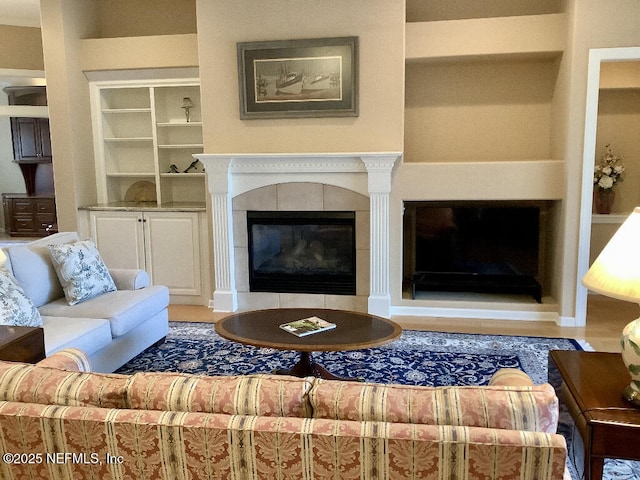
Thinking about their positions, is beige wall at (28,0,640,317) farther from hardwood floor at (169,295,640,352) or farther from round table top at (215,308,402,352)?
round table top at (215,308,402,352)

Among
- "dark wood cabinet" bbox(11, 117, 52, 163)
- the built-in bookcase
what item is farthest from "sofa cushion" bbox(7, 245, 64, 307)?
"dark wood cabinet" bbox(11, 117, 52, 163)

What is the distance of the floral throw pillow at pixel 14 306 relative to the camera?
3000mm

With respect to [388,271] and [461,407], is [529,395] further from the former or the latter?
[388,271]

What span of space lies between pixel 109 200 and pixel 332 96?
2807 mm

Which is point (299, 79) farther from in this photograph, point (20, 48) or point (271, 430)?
point (271, 430)

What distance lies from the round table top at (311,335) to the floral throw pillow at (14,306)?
1.05 m

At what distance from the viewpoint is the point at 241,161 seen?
196 inches

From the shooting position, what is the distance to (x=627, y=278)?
6.12 ft

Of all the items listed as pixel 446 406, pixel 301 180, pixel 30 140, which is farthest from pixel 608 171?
pixel 30 140

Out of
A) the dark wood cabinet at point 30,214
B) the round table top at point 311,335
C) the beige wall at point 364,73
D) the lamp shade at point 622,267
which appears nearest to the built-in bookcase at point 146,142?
the beige wall at point 364,73

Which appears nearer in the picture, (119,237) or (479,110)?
(479,110)

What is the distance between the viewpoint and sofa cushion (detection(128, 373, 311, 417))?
5.15 ft

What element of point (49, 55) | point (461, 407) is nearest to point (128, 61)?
point (49, 55)

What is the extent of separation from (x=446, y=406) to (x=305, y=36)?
399 centimetres
